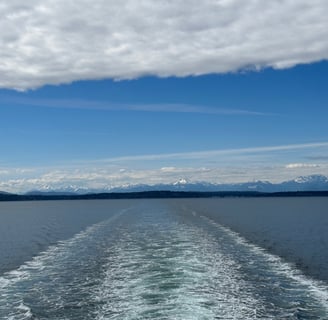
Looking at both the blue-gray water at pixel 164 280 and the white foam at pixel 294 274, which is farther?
the white foam at pixel 294 274

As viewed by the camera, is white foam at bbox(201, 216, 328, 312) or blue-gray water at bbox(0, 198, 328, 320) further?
white foam at bbox(201, 216, 328, 312)

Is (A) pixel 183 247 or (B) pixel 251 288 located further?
(A) pixel 183 247

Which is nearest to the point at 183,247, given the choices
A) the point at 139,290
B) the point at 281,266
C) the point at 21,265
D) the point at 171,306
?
the point at 281,266

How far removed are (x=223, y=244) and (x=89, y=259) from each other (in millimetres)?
13606

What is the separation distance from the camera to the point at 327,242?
159 feet

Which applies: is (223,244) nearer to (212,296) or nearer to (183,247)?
(183,247)

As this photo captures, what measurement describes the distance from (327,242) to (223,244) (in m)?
12.9

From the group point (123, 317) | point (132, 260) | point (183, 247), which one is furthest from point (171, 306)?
point (183, 247)

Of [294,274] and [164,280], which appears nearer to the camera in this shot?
[164,280]

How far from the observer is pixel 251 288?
24000 millimetres

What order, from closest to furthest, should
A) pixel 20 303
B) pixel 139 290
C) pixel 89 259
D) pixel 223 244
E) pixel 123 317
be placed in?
pixel 123 317 → pixel 20 303 → pixel 139 290 → pixel 89 259 → pixel 223 244

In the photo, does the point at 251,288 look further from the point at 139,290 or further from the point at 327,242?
the point at 327,242

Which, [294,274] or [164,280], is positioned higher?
[164,280]

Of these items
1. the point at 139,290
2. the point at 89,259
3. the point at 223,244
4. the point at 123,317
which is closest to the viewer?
the point at 123,317
